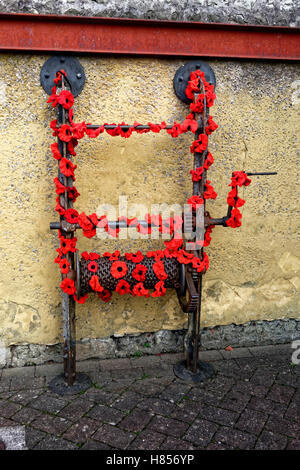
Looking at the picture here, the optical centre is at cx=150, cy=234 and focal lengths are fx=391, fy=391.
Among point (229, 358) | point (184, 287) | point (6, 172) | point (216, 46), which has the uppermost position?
point (216, 46)

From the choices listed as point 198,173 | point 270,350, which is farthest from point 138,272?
point 270,350

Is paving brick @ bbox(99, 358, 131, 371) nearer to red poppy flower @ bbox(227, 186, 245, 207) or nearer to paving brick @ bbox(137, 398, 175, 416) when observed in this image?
paving brick @ bbox(137, 398, 175, 416)

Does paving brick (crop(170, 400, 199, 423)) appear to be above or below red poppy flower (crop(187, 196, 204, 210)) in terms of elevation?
below

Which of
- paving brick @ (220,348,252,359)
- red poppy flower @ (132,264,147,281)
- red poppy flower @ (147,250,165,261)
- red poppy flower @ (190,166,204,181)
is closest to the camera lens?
red poppy flower @ (190,166,204,181)

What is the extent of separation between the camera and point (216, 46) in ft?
10.8

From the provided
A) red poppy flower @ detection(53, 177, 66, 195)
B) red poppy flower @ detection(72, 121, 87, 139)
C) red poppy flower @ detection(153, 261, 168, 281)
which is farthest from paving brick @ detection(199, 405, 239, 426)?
red poppy flower @ detection(72, 121, 87, 139)

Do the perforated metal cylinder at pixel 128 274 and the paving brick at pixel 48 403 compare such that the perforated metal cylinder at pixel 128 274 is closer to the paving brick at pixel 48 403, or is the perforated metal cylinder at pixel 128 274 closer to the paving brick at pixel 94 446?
the paving brick at pixel 48 403

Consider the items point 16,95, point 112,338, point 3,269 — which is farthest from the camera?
point 112,338

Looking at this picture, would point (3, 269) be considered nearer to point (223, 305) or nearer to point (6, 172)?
point (6, 172)

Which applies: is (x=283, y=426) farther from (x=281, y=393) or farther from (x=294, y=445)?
(x=281, y=393)

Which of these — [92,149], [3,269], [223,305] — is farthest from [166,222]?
[3,269]

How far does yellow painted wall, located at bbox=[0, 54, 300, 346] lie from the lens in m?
3.25

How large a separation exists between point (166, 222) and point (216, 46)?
1558 mm

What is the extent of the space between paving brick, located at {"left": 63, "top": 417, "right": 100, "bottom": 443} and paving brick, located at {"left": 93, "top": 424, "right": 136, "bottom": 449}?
0.16 feet
